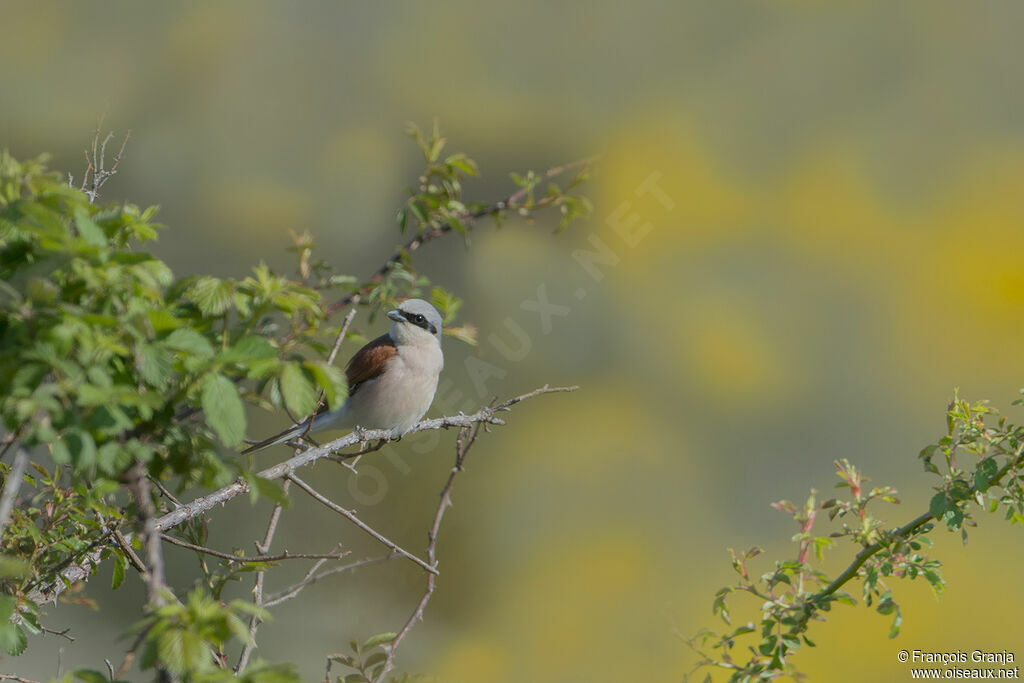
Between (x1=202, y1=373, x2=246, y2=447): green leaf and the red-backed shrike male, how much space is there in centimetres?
290

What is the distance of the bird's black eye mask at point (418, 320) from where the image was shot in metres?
4.31

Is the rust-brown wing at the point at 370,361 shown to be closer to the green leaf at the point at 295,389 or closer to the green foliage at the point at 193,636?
→ the green leaf at the point at 295,389

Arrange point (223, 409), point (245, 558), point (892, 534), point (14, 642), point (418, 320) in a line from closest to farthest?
point (223, 409) → point (14, 642) → point (245, 558) → point (892, 534) → point (418, 320)

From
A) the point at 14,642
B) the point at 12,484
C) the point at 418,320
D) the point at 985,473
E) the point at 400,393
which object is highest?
the point at 985,473

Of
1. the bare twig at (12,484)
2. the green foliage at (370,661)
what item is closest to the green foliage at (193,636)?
the bare twig at (12,484)

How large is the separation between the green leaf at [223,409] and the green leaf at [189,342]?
0.04m

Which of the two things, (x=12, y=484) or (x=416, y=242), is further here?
(x=416, y=242)

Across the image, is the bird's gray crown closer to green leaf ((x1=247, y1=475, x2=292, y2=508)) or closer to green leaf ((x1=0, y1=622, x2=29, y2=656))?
green leaf ((x1=0, y1=622, x2=29, y2=656))

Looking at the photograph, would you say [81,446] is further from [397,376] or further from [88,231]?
[397,376]

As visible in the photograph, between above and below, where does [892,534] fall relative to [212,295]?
above

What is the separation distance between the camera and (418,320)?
14.3ft

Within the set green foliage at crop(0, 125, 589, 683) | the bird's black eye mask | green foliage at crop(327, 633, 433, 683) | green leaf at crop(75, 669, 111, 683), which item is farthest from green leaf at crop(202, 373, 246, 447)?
the bird's black eye mask

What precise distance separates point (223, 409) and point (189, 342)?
103mm

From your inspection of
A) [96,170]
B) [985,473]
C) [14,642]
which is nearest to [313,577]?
[14,642]
